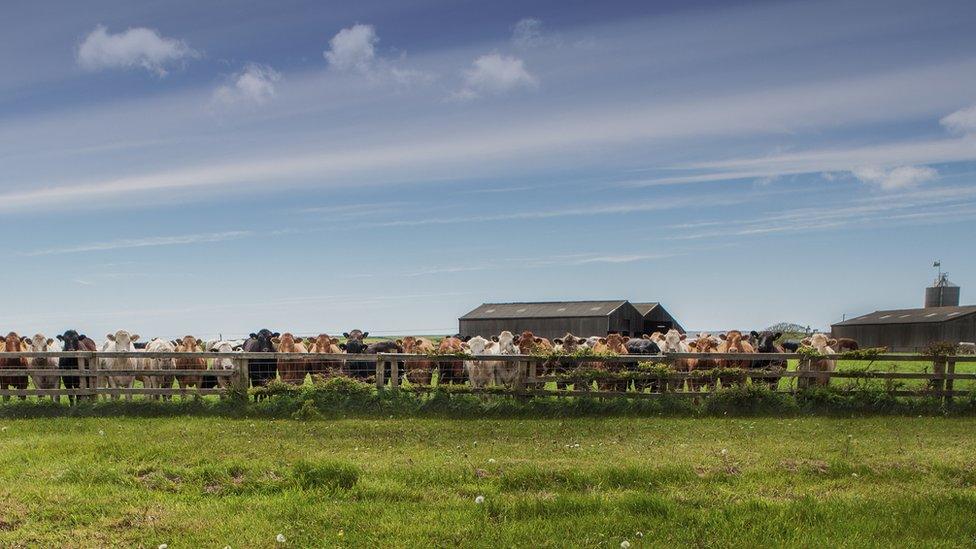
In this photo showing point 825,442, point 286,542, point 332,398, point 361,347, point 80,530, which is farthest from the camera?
point 361,347

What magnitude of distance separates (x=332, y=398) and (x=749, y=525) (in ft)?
31.6

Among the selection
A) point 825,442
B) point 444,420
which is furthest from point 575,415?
point 825,442

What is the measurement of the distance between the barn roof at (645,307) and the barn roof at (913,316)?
55.7 feet

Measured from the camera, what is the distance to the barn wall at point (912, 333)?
5312cm

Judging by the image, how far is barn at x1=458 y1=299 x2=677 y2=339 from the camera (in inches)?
2046

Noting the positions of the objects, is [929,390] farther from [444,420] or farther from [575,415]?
[444,420]

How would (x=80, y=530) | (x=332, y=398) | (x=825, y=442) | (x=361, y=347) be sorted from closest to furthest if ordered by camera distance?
(x=80, y=530) < (x=825, y=442) < (x=332, y=398) < (x=361, y=347)

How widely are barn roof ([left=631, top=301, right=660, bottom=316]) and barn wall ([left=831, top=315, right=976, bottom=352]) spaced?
1676 centimetres

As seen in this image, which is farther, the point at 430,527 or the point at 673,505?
the point at 673,505

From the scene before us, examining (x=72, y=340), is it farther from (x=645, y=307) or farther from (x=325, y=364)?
(x=645, y=307)

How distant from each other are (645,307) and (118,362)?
150ft

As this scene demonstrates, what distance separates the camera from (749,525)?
6914mm

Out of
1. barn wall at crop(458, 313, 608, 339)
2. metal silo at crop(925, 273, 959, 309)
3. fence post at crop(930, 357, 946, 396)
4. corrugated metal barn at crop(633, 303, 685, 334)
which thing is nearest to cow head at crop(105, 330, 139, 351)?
fence post at crop(930, 357, 946, 396)

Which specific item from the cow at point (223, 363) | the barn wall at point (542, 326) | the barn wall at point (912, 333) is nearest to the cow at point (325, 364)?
the cow at point (223, 363)
